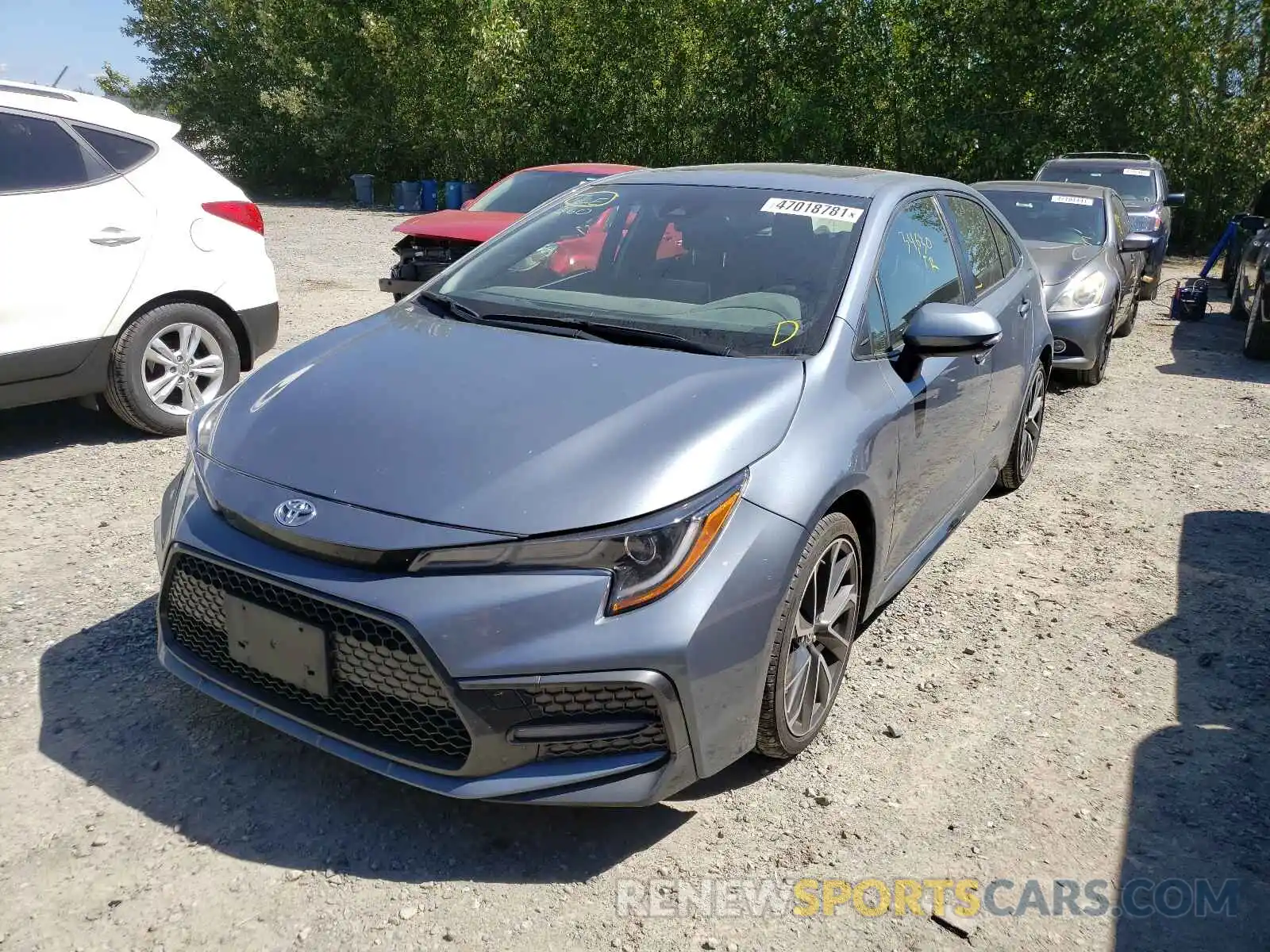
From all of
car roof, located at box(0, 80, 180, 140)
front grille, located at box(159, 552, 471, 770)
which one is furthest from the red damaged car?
front grille, located at box(159, 552, 471, 770)

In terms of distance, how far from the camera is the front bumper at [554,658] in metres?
2.36

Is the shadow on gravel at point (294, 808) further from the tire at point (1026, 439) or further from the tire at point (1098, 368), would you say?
the tire at point (1098, 368)

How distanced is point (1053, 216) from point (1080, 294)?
1628mm

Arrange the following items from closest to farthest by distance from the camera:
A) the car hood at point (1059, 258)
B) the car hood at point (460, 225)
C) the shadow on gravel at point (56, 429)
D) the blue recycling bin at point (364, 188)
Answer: the shadow on gravel at point (56, 429) < the car hood at point (1059, 258) < the car hood at point (460, 225) < the blue recycling bin at point (364, 188)

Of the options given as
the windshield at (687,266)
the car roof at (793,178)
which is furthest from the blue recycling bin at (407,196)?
the windshield at (687,266)

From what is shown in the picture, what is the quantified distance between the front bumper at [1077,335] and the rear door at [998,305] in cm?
257

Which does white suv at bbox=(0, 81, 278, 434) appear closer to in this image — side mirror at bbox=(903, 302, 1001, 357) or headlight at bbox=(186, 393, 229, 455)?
headlight at bbox=(186, 393, 229, 455)

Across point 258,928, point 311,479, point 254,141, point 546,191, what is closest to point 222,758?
point 258,928

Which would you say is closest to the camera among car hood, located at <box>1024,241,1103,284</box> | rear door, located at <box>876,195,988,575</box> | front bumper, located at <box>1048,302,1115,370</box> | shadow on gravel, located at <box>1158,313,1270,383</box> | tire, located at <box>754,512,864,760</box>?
tire, located at <box>754,512,864,760</box>

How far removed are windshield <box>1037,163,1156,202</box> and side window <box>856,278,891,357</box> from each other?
35.6ft

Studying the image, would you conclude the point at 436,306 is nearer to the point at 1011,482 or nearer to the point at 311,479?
the point at 311,479

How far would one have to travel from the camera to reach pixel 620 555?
245 centimetres

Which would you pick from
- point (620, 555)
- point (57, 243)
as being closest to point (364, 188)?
point (57, 243)

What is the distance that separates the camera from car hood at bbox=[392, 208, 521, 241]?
8023 mm
